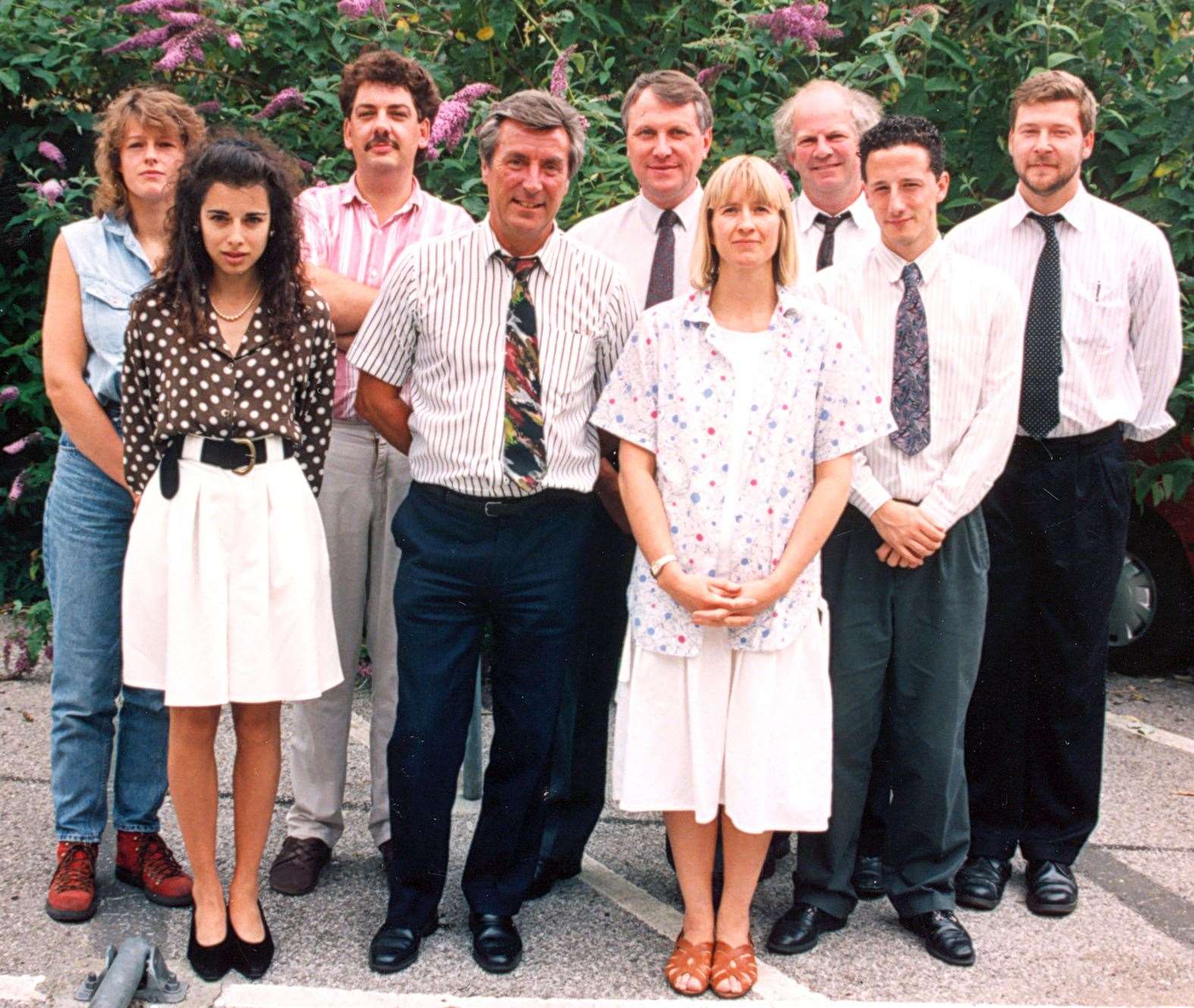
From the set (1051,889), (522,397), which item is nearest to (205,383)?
(522,397)

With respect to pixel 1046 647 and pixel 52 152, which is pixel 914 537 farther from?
pixel 52 152

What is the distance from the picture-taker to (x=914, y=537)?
140 inches

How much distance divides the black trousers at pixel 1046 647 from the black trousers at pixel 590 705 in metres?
1.12

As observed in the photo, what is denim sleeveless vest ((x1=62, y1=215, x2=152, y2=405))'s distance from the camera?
143 inches

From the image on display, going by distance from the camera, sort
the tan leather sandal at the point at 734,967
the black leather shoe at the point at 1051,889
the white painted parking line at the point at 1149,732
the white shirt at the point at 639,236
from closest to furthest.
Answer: the tan leather sandal at the point at 734,967, the black leather shoe at the point at 1051,889, the white shirt at the point at 639,236, the white painted parking line at the point at 1149,732

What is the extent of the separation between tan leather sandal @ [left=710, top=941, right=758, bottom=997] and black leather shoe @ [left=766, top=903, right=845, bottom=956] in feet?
0.35

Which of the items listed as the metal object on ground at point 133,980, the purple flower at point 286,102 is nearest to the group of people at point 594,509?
the metal object on ground at point 133,980

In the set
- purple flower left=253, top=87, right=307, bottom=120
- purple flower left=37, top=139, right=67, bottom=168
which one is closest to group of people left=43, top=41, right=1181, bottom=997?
purple flower left=253, top=87, right=307, bottom=120

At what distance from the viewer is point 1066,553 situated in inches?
156

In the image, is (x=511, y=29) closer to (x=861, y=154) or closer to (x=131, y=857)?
(x=861, y=154)

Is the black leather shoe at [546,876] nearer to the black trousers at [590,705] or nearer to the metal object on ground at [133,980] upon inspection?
the black trousers at [590,705]

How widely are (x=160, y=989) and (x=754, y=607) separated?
5.70 ft

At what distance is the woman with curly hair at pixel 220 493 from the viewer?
333 centimetres

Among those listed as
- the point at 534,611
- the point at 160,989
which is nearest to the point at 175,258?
the point at 534,611
